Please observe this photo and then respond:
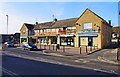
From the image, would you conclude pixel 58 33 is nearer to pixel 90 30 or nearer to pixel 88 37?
pixel 88 37

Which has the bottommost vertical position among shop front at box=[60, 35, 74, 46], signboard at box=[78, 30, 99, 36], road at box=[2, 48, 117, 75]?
road at box=[2, 48, 117, 75]

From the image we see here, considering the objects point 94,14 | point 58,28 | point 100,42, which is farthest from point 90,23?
point 58,28

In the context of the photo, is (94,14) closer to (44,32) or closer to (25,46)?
(25,46)

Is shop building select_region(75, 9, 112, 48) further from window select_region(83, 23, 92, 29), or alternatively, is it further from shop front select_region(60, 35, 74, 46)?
shop front select_region(60, 35, 74, 46)

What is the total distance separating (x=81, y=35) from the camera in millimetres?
41500

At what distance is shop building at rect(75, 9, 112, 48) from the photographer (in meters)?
38.6

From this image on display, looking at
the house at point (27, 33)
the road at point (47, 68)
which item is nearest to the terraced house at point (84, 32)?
the house at point (27, 33)

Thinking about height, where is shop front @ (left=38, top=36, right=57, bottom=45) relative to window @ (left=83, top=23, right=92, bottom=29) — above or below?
below

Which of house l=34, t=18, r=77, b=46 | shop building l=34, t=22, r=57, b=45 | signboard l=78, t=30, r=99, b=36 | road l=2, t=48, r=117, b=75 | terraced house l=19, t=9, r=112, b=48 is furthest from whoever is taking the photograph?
shop building l=34, t=22, r=57, b=45

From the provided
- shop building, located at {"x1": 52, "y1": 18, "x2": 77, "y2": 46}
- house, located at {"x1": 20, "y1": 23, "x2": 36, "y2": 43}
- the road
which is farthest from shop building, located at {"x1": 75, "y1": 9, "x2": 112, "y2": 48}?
house, located at {"x1": 20, "y1": 23, "x2": 36, "y2": 43}

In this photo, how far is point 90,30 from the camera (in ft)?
130

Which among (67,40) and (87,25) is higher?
(87,25)

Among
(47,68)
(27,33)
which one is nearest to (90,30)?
(47,68)

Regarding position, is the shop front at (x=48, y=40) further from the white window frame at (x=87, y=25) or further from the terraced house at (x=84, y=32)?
the white window frame at (x=87, y=25)
